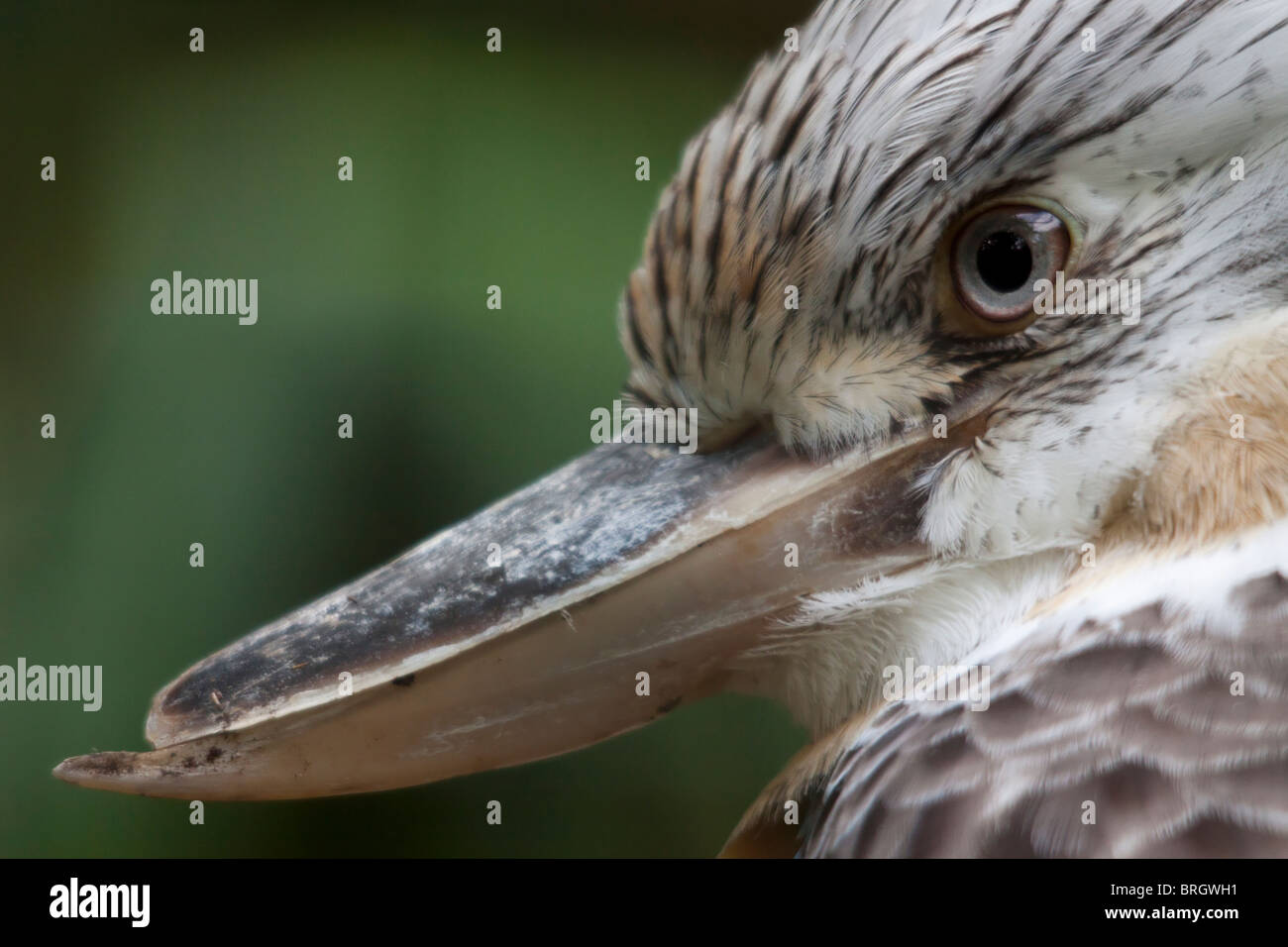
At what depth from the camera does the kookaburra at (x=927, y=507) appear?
0.91 meters

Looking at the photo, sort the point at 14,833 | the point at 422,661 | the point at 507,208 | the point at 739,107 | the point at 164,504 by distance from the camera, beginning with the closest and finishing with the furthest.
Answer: the point at 422,661 → the point at 739,107 → the point at 14,833 → the point at 164,504 → the point at 507,208

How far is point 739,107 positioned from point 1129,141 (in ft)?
1.29

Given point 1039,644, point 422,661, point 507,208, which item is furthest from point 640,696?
point 507,208

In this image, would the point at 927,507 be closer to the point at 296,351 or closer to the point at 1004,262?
the point at 1004,262

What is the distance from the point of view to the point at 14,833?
2141 mm

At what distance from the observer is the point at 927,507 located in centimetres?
106

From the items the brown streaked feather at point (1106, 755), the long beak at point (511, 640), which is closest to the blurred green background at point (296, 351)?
the long beak at point (511, 640)

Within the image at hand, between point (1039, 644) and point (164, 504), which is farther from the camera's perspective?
point (164, 504)

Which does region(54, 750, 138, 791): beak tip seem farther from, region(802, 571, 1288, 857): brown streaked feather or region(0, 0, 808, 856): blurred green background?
region(0, 0, 808, 856): blurred green background

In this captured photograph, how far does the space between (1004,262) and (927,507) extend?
0.22 metres

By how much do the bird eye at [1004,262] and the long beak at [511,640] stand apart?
0.46 feet

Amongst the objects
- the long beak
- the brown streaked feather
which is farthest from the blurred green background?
the brown streaked feather

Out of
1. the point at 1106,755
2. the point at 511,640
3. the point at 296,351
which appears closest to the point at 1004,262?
the point at 1106,755
